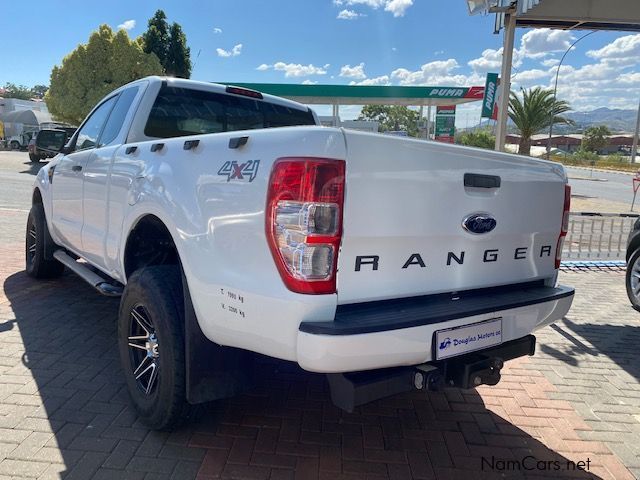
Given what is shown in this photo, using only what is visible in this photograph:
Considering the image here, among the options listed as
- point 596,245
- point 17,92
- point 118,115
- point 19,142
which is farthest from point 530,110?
point 17,92

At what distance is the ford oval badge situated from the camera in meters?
2.54

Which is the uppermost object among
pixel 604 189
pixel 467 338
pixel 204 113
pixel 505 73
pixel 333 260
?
pixel 505 73

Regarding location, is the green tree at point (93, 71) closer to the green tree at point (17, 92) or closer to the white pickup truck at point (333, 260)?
the white pickup truck at point (333, 260)

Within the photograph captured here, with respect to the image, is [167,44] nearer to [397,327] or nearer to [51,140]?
[51,140]

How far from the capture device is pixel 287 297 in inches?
82.7

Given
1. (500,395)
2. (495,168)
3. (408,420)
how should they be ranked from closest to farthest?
(495,168) → (408,420) → (500,395)

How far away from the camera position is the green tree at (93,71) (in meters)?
25.5

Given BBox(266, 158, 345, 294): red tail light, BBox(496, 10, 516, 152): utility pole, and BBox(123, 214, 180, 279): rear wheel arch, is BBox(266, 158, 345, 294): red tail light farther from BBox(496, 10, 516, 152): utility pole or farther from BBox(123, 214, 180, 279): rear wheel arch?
BBox(496, 10, 516, 152): utility pole

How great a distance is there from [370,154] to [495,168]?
0.84m

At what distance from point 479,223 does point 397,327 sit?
30.4 inches

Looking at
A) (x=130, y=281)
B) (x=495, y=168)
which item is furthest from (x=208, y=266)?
(x=495, y=168)

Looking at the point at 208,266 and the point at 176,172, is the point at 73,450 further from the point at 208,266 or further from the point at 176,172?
the point at 176,172

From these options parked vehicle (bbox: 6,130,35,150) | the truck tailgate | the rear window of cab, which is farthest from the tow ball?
parked vehicle (bbox: 6,130,35,150)

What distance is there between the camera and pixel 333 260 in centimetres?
211
